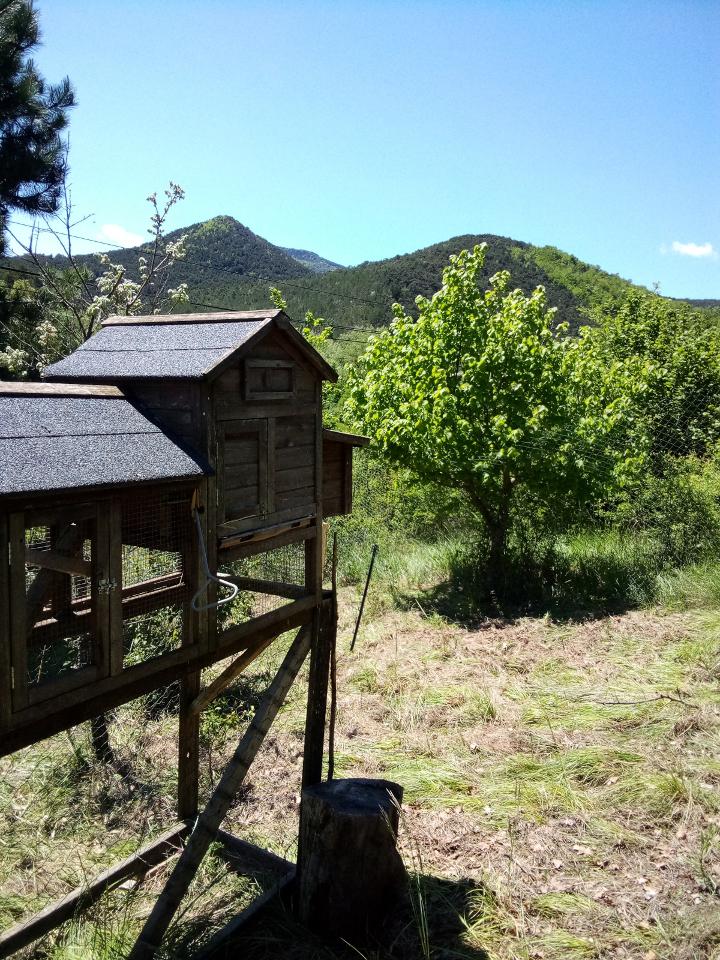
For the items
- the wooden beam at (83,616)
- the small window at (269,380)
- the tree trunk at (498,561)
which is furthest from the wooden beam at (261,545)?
the tree trunk at (498,561)

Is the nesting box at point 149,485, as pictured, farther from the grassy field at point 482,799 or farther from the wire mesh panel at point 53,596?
the grassy field at point 482,799

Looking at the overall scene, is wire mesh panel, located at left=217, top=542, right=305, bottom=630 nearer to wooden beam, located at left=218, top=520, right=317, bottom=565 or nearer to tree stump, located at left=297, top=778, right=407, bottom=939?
wooden beam, located at left=218, top=520, right=317, bottom=565

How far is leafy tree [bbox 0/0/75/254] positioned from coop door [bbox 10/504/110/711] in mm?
8638

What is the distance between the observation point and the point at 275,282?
114ft

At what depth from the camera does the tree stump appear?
431cm

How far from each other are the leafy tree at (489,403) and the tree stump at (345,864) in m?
5.81

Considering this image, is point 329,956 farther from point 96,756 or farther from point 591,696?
point 591,696

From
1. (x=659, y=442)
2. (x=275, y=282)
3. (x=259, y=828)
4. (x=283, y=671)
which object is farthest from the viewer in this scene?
(x=275, y=282)

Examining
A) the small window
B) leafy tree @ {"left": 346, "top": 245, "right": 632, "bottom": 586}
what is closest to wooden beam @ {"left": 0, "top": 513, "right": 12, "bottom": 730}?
the small window

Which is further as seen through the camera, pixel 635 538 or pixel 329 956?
pixel 635 538

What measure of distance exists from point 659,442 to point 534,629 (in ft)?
12.0

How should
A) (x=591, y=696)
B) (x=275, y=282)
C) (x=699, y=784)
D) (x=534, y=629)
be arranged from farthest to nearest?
(x=275, y=282) < (x=534, y=629) < (x=591, y=696) < (x=699, y=784)

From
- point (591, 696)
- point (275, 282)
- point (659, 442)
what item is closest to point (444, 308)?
point (659, 442)

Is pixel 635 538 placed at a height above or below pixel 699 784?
above
